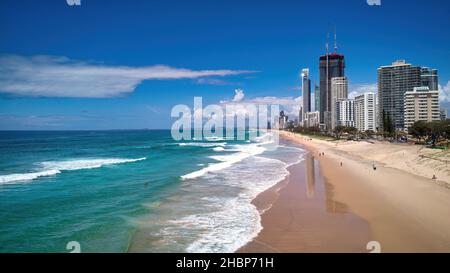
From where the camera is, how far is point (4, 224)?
1124cm

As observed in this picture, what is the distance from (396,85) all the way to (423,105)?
2963 cm

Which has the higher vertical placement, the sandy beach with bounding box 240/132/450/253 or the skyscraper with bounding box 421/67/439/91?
the skyscraper with bounding box 421/67/439/91

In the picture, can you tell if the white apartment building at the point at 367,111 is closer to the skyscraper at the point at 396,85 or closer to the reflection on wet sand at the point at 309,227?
the skyscraper at the point at 396,85

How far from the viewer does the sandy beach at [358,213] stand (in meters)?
8.58

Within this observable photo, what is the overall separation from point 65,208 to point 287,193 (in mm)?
10181

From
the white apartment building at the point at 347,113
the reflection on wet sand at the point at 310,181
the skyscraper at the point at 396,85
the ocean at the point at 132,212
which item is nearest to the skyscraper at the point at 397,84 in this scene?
the skyscraper at the point at 396,85

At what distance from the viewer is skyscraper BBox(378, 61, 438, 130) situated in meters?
106

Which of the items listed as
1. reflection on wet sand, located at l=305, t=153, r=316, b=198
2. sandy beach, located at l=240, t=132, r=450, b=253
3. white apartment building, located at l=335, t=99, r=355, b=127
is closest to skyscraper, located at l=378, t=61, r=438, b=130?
white apartment building, located at l=335, t=99, r=355, b=127

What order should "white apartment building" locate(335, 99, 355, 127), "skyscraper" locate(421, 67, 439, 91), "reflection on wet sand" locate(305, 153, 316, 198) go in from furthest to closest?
"white apartment building" locate(335, 99, 355, 127), "skyscraper" locate(421, 67, 439, 91), "reflection on wet sand" locate(305, 153, 316, 198)

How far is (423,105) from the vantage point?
81.1 metres

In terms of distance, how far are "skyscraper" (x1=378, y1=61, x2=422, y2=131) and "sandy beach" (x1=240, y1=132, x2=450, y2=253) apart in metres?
96.5

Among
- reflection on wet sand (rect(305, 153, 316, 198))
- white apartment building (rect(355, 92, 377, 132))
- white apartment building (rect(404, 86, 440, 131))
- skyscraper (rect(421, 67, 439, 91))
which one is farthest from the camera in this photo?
white apartment building (rect(355, 92, 377, 132))

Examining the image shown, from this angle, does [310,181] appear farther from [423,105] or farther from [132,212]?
[423,105]

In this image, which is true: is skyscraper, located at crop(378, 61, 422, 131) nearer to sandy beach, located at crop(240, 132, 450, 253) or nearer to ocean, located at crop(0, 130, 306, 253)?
sandy beach, located at crop(240, 132, 450, 253)
